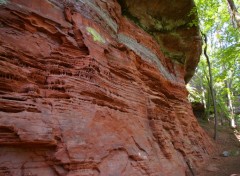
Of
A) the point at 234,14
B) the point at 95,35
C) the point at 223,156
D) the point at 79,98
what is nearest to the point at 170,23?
the point at 234,14

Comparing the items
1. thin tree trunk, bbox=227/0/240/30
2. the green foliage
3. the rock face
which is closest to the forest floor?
the rock face

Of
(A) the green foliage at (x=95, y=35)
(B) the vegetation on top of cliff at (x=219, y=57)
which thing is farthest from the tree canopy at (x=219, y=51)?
(A) the green foliage at (x=95, y=35)

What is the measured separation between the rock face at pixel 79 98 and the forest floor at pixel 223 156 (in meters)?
1.32

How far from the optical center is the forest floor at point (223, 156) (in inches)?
451

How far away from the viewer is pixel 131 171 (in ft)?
23.0

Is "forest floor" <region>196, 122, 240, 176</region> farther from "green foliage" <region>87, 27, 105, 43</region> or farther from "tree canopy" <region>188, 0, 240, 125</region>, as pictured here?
"green foliage" <region>87, 27, 105, 43</region>

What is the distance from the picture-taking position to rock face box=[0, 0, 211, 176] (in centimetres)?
500

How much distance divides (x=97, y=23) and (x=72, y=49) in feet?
6.95

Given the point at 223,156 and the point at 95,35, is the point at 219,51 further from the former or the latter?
the point at 95,35

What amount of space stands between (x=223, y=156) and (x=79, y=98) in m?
11.7

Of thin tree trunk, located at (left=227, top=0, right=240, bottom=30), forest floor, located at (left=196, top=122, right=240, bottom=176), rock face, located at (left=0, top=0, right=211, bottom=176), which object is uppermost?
thin tree trunk, located at (left=227, top=0, right=240, bottom=30)

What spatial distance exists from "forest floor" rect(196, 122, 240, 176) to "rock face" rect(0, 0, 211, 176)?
132 cm

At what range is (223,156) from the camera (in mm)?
14352

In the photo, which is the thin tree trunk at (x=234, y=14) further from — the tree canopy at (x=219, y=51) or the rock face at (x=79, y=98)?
the rock face at (x=79, y=98)
